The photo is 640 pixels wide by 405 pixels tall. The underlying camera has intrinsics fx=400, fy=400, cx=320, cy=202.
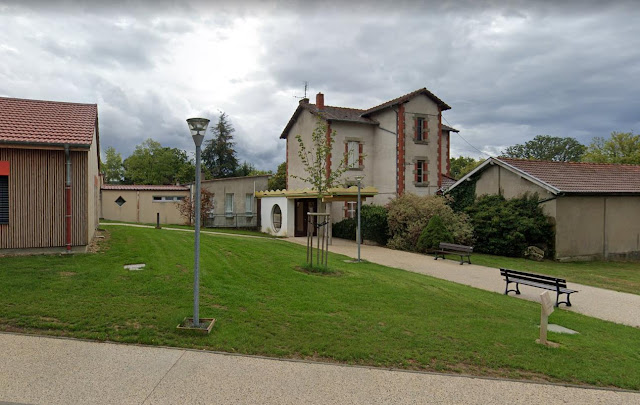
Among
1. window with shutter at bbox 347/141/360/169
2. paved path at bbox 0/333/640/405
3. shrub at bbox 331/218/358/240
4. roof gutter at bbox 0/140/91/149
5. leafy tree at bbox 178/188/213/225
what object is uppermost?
window with shutter at bbox 347/141/360/169

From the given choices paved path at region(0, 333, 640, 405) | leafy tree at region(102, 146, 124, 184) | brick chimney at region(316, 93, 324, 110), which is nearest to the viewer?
paved path at region(0, 333, 640, 405)

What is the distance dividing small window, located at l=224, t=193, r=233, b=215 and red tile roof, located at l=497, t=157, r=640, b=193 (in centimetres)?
1807

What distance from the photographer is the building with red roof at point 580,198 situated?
19656 mm

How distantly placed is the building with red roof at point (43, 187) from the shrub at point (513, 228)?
1785 centimetres

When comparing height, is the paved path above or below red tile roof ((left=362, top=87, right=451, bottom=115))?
below

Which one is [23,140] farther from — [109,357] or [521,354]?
[521,354]

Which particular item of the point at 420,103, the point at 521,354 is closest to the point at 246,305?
the point at 521,354

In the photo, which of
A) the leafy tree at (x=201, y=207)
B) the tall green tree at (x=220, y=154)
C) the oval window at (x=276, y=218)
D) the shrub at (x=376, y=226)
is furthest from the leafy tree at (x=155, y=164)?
the shrub at (x=376, y=226)

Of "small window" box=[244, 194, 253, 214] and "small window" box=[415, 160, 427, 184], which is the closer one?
"small window" box=[415, 160, 427, 184]

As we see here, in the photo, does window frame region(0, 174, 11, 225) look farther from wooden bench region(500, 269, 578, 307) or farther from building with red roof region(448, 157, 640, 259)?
building with red roof region(448, 157, 640, 259)

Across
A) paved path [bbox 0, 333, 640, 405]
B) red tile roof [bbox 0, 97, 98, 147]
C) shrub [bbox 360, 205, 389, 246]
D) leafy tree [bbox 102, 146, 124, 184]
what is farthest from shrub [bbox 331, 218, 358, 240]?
leafy tree [bbox 102, 146, 124, 184]

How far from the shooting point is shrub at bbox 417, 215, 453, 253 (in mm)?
18906

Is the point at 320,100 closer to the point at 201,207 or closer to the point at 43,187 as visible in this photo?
the point at 201,207

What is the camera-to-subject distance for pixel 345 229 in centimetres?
2516
